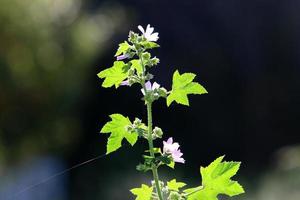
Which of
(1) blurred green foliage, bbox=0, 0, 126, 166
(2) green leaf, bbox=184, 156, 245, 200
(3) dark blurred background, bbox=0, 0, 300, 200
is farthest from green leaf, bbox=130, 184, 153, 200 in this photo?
(1) blurred green foliage, bbox=0, 0, 126, 166

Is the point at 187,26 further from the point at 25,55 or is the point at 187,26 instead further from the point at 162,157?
the point at 162,157

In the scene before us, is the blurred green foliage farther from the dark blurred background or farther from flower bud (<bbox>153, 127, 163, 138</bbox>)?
flower bud (<bbox>153, 127, 163, 138</bbox>)

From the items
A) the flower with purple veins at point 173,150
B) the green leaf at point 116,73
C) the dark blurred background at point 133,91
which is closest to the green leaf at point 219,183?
the flower with purple veins at point 173,150

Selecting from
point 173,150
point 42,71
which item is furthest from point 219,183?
point 42,71

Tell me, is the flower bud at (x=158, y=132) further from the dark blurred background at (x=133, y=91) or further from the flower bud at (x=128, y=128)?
the dark blurred background at (x=133, y=91)

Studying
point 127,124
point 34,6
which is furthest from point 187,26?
point 127,124

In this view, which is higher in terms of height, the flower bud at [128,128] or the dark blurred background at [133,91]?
the dark blurred background at [133,91]
